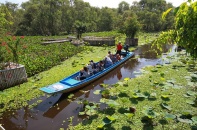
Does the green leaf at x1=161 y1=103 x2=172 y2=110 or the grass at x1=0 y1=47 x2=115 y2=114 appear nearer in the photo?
the green leaf at x1=161 y1=103 x2=172 y2=110

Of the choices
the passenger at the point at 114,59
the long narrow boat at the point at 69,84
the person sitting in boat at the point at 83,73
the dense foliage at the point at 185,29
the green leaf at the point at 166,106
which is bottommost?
the green leaf at the point at 166,106

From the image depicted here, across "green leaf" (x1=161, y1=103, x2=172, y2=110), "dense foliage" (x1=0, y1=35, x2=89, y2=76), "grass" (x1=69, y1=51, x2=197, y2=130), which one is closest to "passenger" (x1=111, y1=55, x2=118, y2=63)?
"grass" (x1=69, y1=51, x2=197, y2=130)

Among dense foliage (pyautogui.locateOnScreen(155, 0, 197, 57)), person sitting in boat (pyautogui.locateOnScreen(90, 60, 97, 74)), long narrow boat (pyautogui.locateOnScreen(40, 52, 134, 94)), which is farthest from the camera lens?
person sitting in boat (pyautogui.locateOnScreen(90, 60, 97, 74))

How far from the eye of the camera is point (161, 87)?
30.7 ft

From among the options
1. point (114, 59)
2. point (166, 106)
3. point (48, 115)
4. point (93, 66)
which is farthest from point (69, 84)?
point (114, 59)

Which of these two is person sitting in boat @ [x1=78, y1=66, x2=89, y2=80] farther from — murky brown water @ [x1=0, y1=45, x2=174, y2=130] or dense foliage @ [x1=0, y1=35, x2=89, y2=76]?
dense foliage @ [x1=0, y1=35, x2=89, y2=76]

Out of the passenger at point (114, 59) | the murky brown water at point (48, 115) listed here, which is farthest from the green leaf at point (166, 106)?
the passenger at point (114, 59)

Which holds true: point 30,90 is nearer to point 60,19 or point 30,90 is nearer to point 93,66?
point 93,66

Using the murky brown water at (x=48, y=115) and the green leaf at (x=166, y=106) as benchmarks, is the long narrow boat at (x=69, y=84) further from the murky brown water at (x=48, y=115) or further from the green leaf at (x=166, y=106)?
the green leaf at (x=166, y=106)

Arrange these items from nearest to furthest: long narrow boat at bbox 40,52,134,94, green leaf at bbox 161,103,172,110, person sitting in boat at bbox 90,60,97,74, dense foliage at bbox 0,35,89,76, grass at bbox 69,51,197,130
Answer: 1. grass at bbox 69,51,197,130
2. green leaf at bbox 161,103,172,110
3. long narrow boat at bbox 40,52,134,94
4. dense foliage at bbox 0,35,89,76
5. person sitting in boat at bbox 90,60,97,74

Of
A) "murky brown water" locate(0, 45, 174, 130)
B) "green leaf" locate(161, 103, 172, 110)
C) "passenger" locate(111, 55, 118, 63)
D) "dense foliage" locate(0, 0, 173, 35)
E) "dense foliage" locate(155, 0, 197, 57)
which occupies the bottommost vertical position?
"murky brown water" locate(0, 45, 174, 130)

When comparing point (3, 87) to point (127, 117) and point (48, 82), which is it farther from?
point (127, 117)

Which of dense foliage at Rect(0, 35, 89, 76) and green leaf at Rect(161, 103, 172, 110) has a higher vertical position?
dense foliage at Rect(0, 35, 89, 76)

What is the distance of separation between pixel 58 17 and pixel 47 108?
92.0 feet
